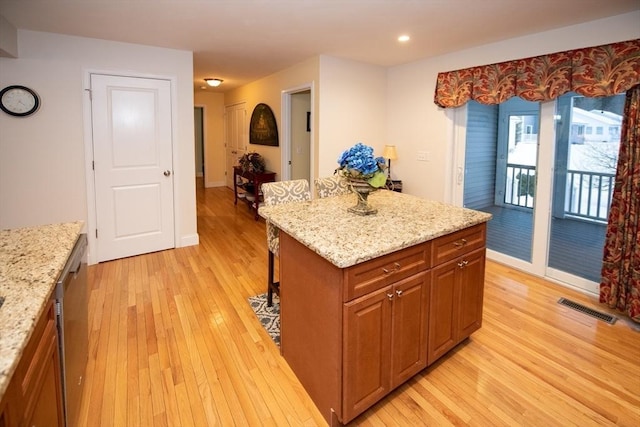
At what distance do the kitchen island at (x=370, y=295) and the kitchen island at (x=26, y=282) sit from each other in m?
1.02

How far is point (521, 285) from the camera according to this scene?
3428 millimetres

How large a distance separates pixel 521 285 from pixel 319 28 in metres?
3.06

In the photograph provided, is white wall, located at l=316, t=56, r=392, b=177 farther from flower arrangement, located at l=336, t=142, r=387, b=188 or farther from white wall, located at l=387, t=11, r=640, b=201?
flower arrangement, located at l=336, t=142, r=387, b=188

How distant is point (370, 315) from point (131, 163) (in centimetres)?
350

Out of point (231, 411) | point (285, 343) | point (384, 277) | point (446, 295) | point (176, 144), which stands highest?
point (176, 144)

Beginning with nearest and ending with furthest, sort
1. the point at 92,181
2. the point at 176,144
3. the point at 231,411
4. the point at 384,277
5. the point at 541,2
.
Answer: the point at 384,277 < the point at 231,411 < the point at 541,2 < the point at 92,181 < the point at 176,144

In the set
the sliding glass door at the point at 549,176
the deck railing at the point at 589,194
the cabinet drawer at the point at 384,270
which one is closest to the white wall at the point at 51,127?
the cabinet drawer at the point at 384,270

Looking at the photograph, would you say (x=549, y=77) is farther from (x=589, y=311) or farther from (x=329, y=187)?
(x=329, y=187)

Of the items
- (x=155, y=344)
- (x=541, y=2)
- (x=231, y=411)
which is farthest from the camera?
(x=541, y=2)

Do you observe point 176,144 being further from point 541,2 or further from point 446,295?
point 541,2

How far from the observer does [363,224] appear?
2066mm

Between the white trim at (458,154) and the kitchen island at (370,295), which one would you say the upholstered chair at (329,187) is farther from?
the white trim at (458,154)

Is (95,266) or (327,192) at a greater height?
(327,192)

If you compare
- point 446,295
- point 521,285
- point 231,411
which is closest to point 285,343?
point 231,411
